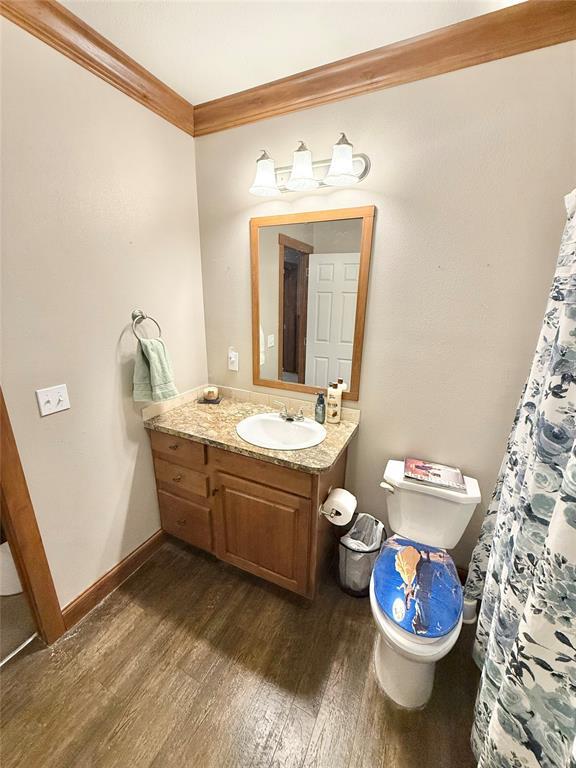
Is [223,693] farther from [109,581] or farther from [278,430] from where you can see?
[278,430]

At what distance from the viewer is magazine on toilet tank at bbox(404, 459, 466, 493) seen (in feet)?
4.52

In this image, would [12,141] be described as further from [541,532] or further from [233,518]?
[541,532]

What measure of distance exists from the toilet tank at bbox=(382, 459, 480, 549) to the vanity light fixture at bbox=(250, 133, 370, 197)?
54.7 inches

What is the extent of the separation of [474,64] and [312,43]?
0.64 m

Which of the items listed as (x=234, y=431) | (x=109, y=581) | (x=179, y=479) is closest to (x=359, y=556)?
(x=234, y=431)

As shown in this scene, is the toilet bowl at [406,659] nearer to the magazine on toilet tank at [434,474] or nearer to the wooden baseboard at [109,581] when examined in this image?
the magazine on toilet tank at [434,474]

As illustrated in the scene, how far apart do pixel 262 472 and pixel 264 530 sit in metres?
0.32

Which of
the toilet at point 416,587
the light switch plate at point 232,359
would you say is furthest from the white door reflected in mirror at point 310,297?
the toilet at point 416,587

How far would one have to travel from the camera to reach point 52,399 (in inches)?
49.3

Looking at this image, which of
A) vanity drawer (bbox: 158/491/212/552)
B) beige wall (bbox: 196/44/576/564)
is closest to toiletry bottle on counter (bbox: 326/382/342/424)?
beige wall (bbox: 196/44/576/564)

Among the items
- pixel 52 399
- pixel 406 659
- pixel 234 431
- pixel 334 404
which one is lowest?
pixel 406 659

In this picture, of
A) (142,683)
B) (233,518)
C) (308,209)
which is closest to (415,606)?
(233,518)

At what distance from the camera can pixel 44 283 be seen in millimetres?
1183

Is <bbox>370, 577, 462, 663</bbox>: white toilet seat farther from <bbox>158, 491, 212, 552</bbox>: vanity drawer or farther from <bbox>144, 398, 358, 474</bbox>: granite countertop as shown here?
<bbox>158, 491, 212, 552</bbox>: vanity drawer
